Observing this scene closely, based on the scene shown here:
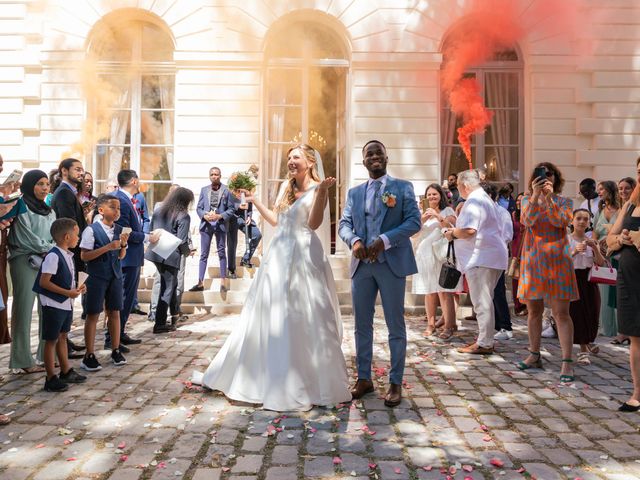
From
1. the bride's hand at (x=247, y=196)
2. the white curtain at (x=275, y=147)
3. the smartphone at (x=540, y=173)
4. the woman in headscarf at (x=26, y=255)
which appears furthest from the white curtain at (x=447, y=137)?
the woman in headscarf at (x=26, y=255)

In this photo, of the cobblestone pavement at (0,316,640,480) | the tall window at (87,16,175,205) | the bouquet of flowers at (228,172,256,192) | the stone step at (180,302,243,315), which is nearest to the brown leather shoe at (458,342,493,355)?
the cobblestone pavement at (0,316,640,480)

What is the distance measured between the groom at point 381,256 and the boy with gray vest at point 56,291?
2379mm

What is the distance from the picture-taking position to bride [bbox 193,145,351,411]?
14.3ft

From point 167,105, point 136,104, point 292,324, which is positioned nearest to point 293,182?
point 292,324

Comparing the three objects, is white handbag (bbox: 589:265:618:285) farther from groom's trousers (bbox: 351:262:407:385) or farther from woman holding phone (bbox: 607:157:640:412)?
groom's trousers (bbox: 351:262:407:385)

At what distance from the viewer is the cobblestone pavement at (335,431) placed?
3.25 m

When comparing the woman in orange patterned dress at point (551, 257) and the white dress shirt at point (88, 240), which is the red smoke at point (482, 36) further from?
the white dress shirt at point (88, 240)

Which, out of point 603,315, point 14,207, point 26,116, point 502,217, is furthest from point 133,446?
point 26,116

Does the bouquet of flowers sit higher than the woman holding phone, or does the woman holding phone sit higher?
the bouquet of flowers

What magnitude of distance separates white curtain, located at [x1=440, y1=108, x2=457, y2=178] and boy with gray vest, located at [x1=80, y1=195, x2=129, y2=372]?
8.33 metres

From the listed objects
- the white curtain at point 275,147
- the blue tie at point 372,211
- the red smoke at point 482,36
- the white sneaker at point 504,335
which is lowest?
the white sneaker at point 504,335

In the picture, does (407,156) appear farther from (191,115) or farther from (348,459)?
(348,459)

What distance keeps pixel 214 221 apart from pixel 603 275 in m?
5.92

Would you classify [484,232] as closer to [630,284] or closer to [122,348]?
[630,284]
